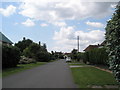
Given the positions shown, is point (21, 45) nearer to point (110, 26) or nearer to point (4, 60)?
point (4, 60)

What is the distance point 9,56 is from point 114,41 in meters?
20.2

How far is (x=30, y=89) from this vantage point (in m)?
8.56

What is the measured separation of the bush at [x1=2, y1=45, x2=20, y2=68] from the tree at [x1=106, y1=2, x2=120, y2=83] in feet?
57.5

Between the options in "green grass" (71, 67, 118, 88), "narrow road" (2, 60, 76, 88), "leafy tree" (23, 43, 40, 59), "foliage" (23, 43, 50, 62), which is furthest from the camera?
"foliage" (23, 43, 50, 62)

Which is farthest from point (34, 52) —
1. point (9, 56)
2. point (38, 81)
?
point (38, 81)

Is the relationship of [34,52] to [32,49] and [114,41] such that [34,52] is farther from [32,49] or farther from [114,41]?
[114,41]

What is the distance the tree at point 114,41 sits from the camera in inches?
232

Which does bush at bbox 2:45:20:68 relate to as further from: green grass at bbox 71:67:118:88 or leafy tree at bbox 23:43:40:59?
leafy tree at bbox 23:43:40:59

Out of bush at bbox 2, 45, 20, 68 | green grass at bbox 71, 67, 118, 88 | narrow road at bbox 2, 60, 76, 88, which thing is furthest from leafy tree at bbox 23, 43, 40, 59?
green grass at bbox 71, 67, 118, 88

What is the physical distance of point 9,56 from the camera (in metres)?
24.1

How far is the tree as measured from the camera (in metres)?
5.90

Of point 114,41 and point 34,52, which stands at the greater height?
point 114,41

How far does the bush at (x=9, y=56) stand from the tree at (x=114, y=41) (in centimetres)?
1753

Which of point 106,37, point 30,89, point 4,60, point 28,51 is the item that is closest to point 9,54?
point 4,60
